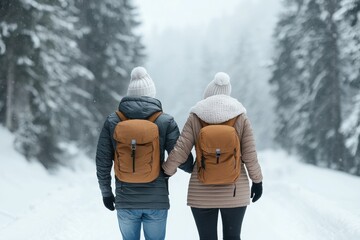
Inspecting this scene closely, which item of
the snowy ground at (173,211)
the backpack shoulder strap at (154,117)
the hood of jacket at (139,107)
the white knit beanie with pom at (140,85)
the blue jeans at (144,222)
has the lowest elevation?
the snowy ground at (173,211)

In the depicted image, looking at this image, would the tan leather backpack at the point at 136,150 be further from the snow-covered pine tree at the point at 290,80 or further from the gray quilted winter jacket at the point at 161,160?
the snow-covered pine tree at the point at 290,80

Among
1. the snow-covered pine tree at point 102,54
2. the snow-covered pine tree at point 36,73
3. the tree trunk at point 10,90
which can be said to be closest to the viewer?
the snow-covered pine tree at point 36,73

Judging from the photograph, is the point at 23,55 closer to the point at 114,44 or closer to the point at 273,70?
the point at 114,44

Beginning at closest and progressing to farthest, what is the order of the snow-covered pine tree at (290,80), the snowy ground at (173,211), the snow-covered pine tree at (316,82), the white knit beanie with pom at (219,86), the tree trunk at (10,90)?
1. the white knit beanie with pom at (219,86)
2. the snowy ground at (173,211)
3. the tree trunk at (10,90)
4. the snow-covered pine tree at (316,82)
5. the snow-covered pine tree at (290,80)

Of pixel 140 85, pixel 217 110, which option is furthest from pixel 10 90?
pixel 217 110

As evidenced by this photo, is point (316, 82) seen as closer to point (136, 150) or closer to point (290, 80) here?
point (290, 80)

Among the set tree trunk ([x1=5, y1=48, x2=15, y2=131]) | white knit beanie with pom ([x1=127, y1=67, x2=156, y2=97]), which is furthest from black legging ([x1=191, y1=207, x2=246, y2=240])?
tree trunk ([x1=5, y1=48, x2=15, y2=131])

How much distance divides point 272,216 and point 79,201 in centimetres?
424

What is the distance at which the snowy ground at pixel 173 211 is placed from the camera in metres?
7.36

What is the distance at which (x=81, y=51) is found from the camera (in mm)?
23656

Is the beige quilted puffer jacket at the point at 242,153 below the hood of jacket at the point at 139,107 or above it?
Answer: below

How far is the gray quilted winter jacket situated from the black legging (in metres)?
0.34

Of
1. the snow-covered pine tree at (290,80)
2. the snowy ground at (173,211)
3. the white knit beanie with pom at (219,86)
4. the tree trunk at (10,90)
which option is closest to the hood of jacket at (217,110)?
the white knit beanie with pom at (219,86)

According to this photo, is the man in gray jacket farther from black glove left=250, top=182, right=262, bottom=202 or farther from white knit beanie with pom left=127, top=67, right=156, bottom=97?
black glove left=250, top=182, right=262, bottom=202
